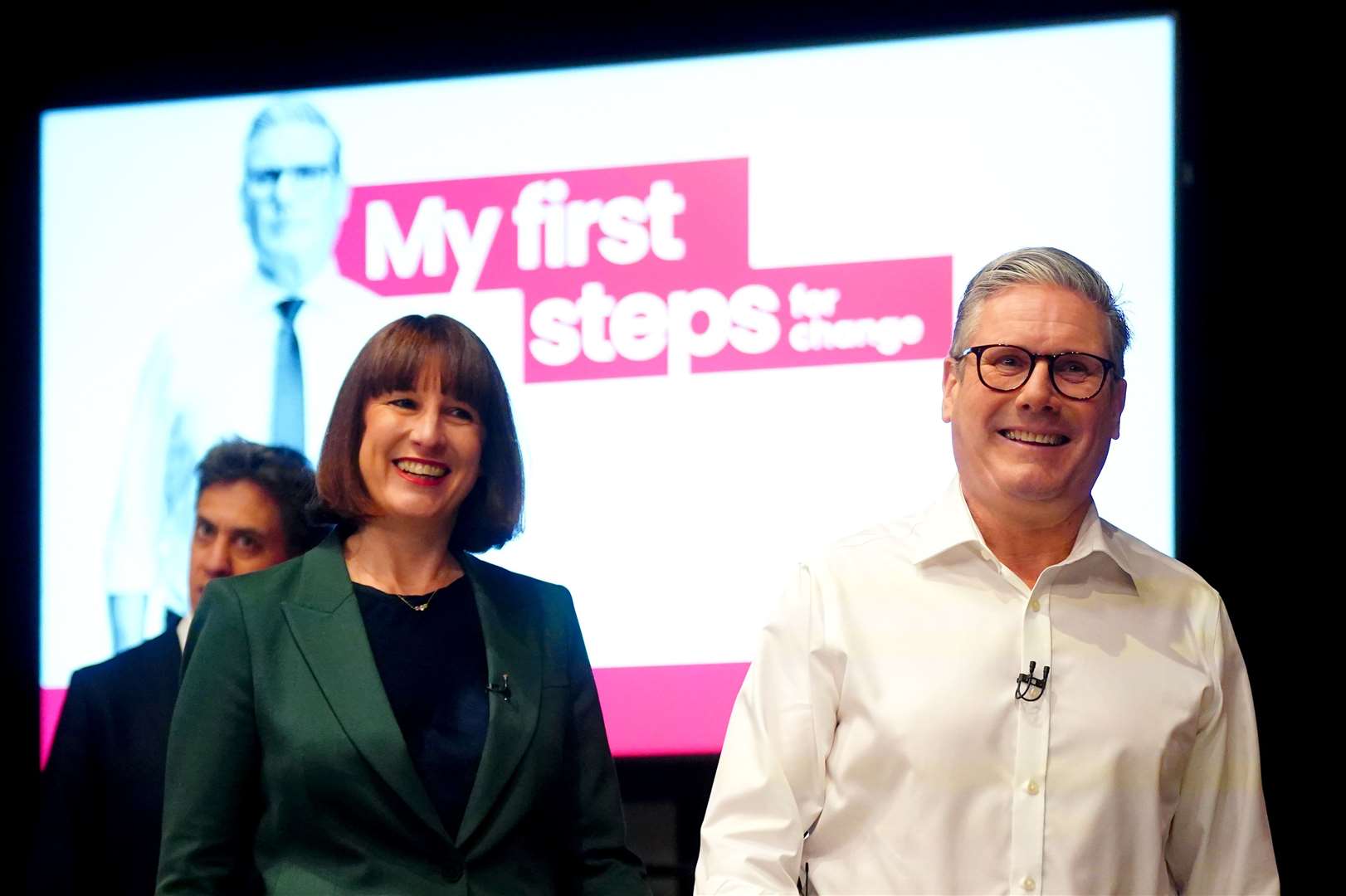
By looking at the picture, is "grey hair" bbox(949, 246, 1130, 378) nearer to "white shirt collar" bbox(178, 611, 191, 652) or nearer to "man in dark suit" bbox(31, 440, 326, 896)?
"man in dark suit" bbox(31, 440, 326, 896)

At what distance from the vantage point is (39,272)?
13.1 feet

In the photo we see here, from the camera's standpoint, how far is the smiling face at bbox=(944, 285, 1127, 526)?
2232 millimetres

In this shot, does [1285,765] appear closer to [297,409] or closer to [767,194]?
[767,194]

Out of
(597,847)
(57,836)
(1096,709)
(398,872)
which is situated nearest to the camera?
(1096,709)

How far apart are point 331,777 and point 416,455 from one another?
0.56 m

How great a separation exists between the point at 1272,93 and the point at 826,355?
127cm

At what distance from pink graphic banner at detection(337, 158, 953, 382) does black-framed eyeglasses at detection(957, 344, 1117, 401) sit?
1.25 meters

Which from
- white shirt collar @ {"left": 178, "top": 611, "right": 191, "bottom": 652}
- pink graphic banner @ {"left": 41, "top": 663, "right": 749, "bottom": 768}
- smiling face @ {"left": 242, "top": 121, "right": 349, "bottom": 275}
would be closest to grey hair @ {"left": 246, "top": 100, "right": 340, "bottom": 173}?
smiling face @ {"left": 242, "top": 121, "right": 349, "bottom": 275}

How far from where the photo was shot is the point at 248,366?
3.78 m

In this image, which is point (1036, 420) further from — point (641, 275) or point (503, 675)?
point (641, 275)

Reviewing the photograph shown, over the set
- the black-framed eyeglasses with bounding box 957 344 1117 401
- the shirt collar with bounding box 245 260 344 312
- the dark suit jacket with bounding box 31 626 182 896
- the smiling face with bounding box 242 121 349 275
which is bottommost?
the dark suit jacket with bounding box 31 626 182 896

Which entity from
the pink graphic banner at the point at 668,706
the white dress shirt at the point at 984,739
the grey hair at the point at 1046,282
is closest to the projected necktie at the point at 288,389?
the pink graphic banner at the point at 668,706

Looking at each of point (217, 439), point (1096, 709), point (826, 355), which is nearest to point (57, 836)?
point (217, 439)

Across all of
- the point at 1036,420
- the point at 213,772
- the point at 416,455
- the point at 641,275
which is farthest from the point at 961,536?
the point at 641,275
